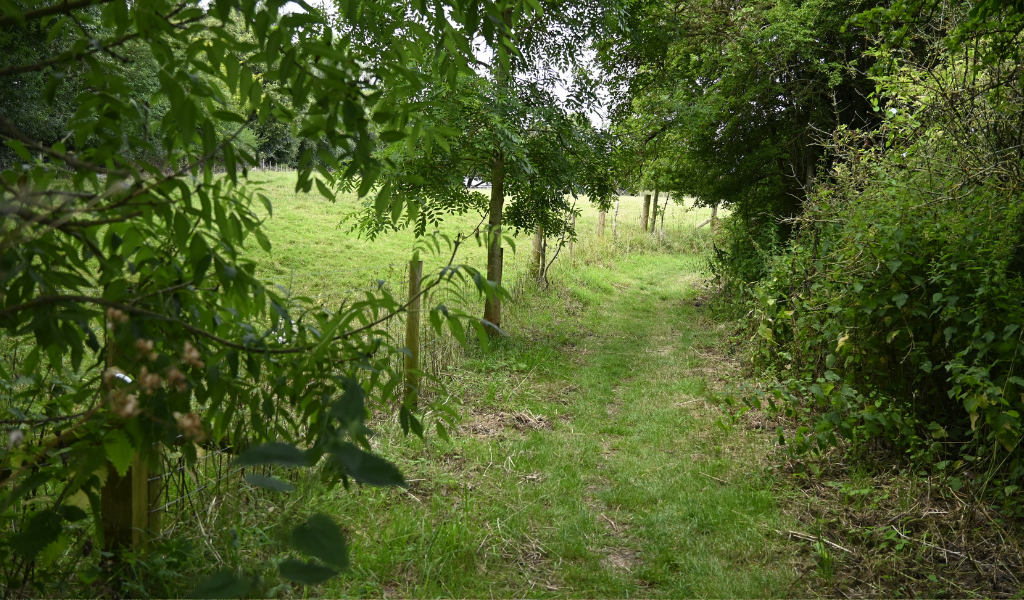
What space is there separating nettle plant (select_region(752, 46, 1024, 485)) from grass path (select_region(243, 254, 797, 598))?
841 millimetres

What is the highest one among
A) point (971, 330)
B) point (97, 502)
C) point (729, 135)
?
point (729, 135)

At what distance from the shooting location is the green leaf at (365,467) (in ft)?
2.82

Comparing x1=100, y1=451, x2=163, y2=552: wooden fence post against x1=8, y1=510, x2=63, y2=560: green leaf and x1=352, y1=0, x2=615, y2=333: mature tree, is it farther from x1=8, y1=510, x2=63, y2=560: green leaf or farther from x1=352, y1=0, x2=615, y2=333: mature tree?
x1=352, y1=0, x2=615, y2=333: mature tree

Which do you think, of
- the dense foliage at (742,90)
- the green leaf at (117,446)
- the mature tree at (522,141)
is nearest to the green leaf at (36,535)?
the green leaf at (117,446)

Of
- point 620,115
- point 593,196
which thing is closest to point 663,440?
point 593,196

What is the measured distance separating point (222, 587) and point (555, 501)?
12.6ft

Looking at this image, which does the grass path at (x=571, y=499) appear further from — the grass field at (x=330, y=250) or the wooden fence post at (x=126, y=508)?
the grass field at (x=330, y=250)

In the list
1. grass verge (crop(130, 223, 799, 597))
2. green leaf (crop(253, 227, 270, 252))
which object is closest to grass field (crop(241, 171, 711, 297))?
grass verge (crop(130, 223, 799, 597))

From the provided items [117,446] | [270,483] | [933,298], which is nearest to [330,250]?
[933,298]

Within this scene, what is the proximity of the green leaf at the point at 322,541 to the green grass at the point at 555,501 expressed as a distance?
28 centimetres

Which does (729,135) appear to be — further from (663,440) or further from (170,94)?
(170,94)

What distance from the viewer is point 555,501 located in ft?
15.0

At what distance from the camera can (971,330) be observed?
14.2 ft

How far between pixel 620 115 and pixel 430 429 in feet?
23.5
